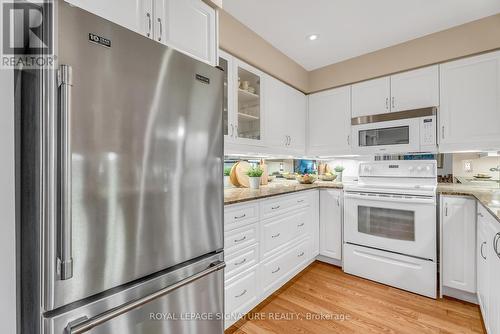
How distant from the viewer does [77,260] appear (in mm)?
777

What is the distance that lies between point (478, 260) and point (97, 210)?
8.65 feet

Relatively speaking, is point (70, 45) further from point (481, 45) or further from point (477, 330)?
point (481, 45)

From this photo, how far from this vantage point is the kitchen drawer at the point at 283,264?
80.3 inches

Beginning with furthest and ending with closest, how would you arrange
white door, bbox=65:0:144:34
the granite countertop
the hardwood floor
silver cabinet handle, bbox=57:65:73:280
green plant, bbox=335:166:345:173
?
1. green plant, bbox=335:166:345:173
2. the hardwood floor
3. the granite countertop
4. white door, bbox=65:0:144:34
5. silver cabinet handle, bbox=57:65:73:280

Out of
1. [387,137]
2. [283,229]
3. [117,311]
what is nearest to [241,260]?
[283,229]

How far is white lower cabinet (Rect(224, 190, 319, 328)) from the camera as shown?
167 cm

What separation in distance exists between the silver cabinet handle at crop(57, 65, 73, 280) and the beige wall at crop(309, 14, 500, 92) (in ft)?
9.58

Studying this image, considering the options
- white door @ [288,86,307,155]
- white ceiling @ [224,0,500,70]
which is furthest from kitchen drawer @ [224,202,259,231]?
white ceiling @ [224,0,500,70]

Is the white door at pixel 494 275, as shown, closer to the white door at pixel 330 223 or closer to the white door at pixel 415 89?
the white door at pixel 330 223

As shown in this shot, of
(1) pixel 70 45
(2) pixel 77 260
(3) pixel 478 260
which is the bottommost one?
(3) pixel 478 260

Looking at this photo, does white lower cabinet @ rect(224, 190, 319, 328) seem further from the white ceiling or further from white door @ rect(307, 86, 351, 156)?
the white ceiling

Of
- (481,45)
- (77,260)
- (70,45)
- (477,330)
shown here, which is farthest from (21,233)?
(481,45)

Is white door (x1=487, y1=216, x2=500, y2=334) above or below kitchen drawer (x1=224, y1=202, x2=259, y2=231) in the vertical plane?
below

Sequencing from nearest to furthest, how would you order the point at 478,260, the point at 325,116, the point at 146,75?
the point at 146,75, the point at 478,260, the point at 325,116
